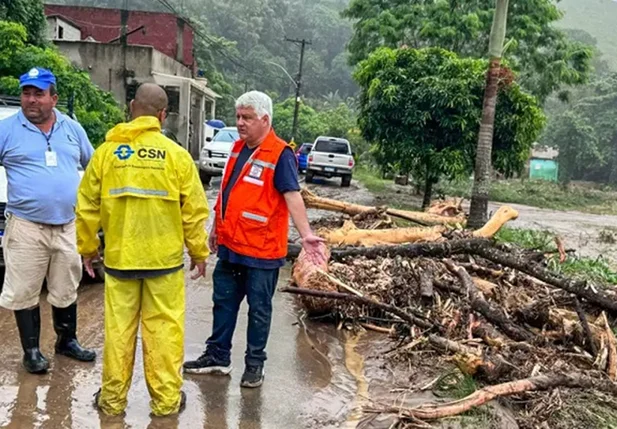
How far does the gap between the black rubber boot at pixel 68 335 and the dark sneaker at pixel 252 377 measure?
1.15m

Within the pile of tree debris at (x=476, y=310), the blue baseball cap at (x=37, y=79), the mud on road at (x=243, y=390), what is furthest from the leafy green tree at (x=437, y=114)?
the blue baseball cap at (x=37, y=79)

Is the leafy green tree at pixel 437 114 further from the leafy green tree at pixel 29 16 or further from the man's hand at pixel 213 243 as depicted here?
the man's hand at pixel 213 243

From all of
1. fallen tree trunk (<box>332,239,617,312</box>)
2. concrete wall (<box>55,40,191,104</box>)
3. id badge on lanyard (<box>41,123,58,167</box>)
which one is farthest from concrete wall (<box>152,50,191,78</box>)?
id badge on lanyard (<box>41,123,58,167</box>)

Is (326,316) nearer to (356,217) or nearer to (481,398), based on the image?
(481,398)

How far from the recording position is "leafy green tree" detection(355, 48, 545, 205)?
15492 millimetres

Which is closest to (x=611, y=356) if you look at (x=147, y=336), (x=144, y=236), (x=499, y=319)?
(x=499, y=319)

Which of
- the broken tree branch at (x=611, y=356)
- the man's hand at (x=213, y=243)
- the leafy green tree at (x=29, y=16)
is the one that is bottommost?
the broken tree branch at (x=611, y=356)

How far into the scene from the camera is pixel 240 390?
13.8ft

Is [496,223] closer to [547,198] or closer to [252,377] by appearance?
[252,377]

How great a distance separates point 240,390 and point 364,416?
875mm

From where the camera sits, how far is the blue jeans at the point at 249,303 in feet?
13.8

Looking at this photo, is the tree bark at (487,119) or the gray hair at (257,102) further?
the tree bark at (487,119)

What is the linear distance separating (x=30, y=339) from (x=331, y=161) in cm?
2034

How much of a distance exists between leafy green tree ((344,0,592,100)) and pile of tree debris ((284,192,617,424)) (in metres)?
16.8
